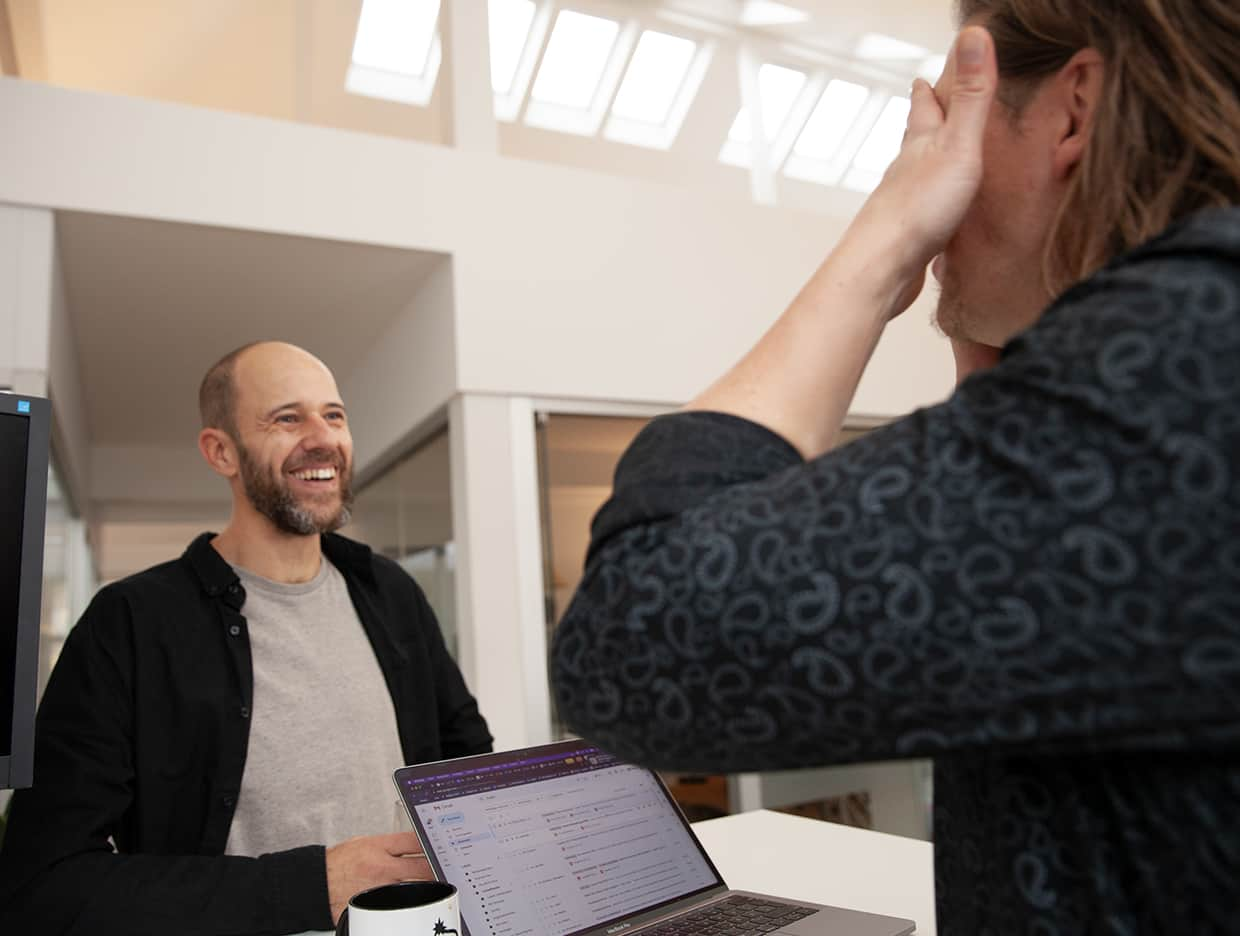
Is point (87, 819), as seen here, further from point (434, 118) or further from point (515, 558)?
point (434, 118)

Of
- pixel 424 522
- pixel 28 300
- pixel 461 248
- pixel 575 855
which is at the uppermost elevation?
pixel 461 248

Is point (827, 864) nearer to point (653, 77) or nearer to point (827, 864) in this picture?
point (827, 864)

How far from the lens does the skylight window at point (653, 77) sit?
570 cm

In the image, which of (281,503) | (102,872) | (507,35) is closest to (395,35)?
(507,35)

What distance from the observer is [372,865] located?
116 centimetres

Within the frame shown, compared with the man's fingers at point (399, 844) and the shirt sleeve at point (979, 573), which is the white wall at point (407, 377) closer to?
the man's fingers at point (399, 844)

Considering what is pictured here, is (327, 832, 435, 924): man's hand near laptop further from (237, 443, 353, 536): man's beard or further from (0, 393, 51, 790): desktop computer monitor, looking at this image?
(237, 443, 353, 536): man's beard

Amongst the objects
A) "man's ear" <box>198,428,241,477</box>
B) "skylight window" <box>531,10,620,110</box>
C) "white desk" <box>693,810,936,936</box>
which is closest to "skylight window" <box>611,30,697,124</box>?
"skylight window" <box>531,10,620,110</box>

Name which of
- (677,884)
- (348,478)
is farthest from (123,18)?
(677,884)

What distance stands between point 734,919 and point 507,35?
4646 millimetres

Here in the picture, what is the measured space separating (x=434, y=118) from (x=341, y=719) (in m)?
5.98

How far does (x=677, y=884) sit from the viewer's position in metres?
1.11

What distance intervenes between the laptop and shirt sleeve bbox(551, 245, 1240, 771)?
51 centimetres

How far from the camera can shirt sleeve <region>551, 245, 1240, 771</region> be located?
1.30 feet
